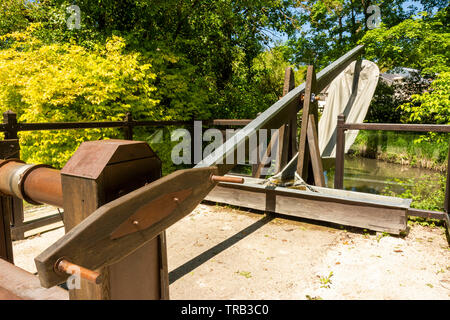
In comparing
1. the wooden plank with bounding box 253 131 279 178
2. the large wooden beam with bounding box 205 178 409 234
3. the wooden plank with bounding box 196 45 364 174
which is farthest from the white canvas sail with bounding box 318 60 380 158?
the large wooden beam with bounding box 205 178 409 234

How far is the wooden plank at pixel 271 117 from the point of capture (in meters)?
2.54

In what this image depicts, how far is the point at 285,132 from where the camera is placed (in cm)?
541

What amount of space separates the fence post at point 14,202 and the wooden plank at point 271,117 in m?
2.69

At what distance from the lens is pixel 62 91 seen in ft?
19.3

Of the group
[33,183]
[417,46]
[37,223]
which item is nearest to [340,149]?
[37,223]

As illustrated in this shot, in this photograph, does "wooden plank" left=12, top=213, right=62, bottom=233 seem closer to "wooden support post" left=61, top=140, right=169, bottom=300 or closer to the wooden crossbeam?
the wooden crossbeam

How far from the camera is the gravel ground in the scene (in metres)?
2.90

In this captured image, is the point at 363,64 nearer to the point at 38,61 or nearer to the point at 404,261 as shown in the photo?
the point at 404,261

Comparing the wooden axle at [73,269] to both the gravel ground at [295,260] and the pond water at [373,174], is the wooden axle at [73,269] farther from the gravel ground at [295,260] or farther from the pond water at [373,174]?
the pond water at [373,174]

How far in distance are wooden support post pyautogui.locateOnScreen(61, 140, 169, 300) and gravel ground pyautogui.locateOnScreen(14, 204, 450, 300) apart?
2133 millimetres

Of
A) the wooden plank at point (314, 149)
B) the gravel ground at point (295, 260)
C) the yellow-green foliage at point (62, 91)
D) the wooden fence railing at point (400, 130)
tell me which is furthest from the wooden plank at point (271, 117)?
→ the yellow-green foliage at point (62, 91)

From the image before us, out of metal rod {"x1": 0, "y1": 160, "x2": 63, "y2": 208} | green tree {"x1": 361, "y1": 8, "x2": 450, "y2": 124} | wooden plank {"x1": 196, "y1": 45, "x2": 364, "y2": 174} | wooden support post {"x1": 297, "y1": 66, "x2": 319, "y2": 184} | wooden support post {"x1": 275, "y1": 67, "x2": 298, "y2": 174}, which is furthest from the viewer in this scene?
green tree {"x1": 361, "y1": 8, "x2": 450, "y2": 124}
